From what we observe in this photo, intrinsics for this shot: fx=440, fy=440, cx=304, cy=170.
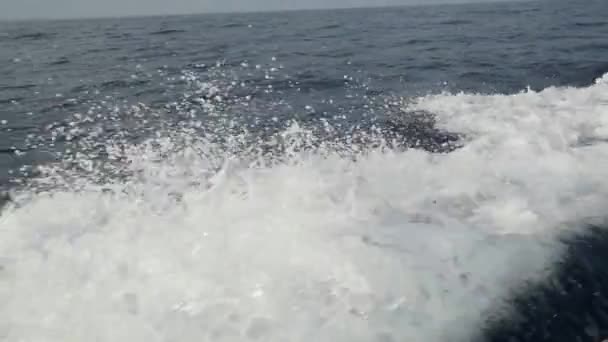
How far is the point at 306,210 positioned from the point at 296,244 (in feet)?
2.49

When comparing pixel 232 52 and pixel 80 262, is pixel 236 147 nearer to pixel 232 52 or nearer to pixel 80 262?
pixel 80 262

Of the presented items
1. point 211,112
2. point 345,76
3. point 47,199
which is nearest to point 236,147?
point 211,112

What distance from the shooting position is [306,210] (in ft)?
17.8

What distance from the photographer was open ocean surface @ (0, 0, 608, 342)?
382 cm

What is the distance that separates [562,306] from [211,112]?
794cm

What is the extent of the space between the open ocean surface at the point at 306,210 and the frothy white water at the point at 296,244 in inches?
0.9

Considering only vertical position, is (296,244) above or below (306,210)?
below

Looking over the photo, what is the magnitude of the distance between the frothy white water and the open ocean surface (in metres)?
0.02

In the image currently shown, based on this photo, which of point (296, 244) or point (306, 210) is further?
point (306, 210)

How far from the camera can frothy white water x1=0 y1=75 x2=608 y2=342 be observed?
3.80 meters

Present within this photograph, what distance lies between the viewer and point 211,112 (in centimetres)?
995

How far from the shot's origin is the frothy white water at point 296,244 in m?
3.80

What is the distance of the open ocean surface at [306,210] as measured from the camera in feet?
12.5

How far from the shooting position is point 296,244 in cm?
474
